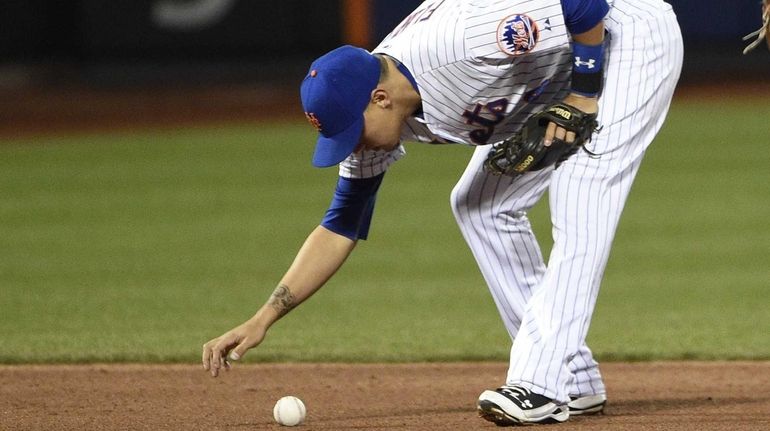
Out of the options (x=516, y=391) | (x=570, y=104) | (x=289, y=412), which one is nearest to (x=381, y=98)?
(x=570, y=104)

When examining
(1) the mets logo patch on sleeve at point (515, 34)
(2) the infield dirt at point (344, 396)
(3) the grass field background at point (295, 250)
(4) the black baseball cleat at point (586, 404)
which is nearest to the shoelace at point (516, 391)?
(2) the infield dirt at point (344, 396)

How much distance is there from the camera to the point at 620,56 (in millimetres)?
4250

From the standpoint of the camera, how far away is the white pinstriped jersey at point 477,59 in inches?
155

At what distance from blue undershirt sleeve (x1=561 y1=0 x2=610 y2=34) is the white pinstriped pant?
0.30 metres

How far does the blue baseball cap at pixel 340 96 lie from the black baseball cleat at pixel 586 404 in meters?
1.18

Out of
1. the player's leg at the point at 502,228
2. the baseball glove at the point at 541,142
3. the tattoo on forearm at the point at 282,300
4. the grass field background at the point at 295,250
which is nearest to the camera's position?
the baseball glove at the point at 541,142

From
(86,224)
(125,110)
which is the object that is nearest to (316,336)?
(86,224)

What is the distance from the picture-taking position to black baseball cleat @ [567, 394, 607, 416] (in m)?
4.46

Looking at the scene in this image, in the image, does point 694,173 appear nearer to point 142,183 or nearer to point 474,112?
point 142,183

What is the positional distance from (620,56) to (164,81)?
13.5 meters

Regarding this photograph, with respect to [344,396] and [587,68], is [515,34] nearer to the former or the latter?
[587,68]

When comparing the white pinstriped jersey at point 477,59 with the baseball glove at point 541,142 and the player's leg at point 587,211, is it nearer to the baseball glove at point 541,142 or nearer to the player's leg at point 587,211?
the baseball glove at point 541,142

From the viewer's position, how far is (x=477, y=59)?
3.93 meters

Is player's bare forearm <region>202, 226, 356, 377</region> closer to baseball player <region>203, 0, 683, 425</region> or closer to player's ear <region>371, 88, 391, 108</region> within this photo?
baseball player <region>203, 0, 683, 425</region>
